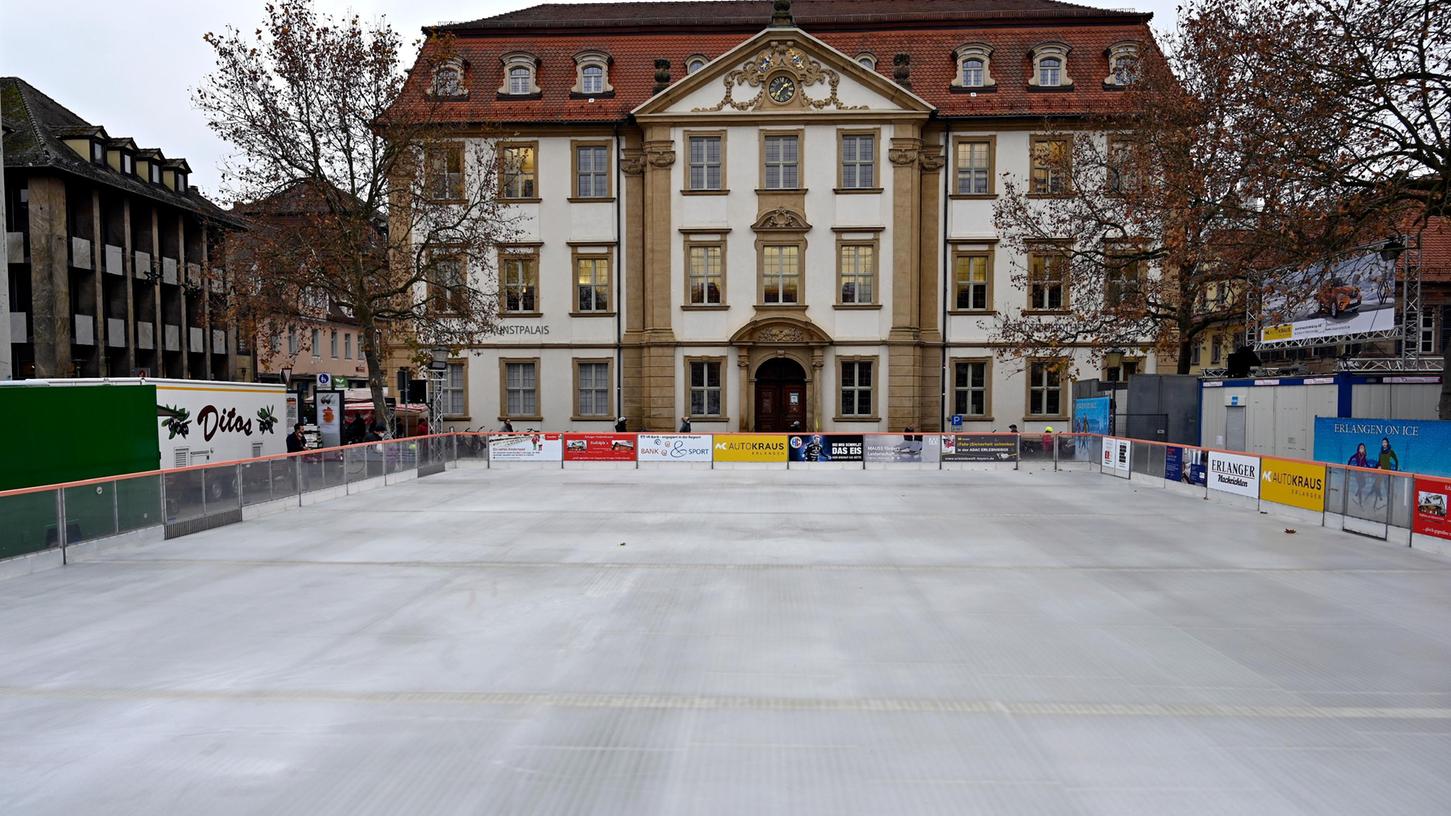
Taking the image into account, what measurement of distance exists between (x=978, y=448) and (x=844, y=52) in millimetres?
18603

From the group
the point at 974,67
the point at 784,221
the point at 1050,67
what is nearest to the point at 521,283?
the point at 784,221

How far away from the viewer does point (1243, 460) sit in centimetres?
1891

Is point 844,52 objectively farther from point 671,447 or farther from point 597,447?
point 597,447

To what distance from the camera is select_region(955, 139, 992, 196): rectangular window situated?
34.6m

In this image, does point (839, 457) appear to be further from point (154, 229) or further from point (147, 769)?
point (154, 229)

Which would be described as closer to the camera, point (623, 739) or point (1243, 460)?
point (623, 739)

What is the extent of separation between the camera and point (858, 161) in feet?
112

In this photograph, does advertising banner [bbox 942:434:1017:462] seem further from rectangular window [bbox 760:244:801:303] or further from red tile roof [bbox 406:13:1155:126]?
red tile roof [bbox 406:13:1155:126]

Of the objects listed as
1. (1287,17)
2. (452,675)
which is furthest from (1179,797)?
(1287,17)

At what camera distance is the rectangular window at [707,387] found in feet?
114

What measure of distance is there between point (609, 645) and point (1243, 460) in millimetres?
16349

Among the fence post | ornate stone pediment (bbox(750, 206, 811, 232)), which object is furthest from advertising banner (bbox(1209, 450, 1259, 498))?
the fence post

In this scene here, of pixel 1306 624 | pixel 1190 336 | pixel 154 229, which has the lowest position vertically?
pixel 1306 624

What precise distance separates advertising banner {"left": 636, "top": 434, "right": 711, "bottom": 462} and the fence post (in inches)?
687
